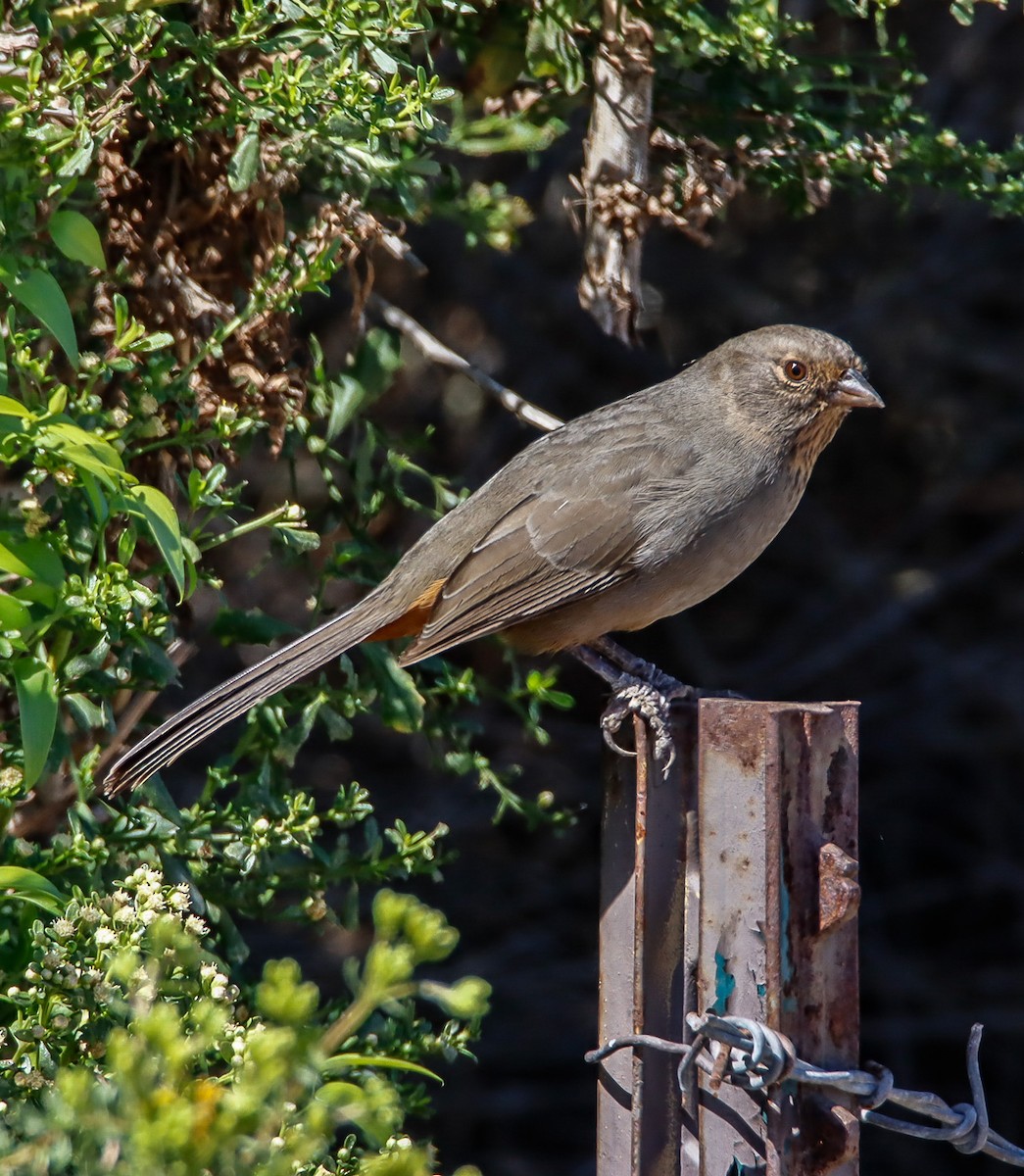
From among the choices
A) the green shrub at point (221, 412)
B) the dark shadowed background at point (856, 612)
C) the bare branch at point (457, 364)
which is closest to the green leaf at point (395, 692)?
the green shrub at point (221, 412)

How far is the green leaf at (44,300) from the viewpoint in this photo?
2.14 metres

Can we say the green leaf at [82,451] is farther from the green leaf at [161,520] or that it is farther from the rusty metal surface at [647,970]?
the rusty metal surface at [647,970]

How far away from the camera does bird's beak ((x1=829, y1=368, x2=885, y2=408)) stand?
368 centimetres

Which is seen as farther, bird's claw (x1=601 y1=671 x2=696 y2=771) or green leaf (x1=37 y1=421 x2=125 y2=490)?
bird's claw (x1=601 y1=671 x2=696 y2=771)

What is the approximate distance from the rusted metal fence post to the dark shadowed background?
319 cm

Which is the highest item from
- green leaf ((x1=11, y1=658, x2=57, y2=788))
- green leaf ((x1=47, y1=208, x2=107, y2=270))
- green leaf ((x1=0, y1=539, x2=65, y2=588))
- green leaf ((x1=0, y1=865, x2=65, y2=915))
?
green leaf ((x1=47, y1=208, x2=107, y2=270))

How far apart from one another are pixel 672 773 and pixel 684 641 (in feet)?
11.1

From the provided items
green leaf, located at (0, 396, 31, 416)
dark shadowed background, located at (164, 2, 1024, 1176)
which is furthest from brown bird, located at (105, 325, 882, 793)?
dark shadowed background, located at (164, 2, 1024, 1176)

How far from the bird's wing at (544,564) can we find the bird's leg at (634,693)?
0.76ft

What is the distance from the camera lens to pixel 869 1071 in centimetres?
214

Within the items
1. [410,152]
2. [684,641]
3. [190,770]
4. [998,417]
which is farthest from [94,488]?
[998,417]

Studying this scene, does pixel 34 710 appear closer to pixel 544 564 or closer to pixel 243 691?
pixel 243 691

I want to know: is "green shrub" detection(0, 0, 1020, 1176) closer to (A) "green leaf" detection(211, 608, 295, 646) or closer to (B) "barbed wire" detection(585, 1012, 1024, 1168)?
(A) "green leaf" detection(211, 608, 295, 646)

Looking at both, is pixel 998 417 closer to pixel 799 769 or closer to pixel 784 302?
pixel 784 302
